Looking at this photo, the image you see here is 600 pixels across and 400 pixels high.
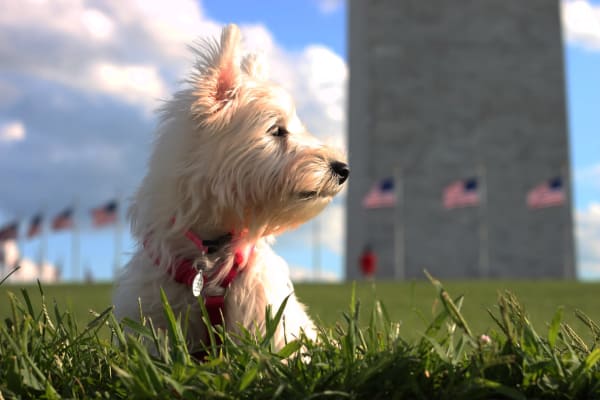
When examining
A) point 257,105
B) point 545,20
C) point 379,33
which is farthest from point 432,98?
point 257,105

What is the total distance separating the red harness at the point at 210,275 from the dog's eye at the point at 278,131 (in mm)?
639

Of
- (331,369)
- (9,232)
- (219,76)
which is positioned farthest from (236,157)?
(9,232)

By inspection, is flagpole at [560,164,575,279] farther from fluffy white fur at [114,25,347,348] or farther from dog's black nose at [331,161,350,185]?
fluffy white fur at [114,25,347,348]

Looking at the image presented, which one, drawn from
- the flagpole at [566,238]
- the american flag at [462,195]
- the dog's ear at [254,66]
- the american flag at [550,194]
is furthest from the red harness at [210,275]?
the flagpole at [566,238]

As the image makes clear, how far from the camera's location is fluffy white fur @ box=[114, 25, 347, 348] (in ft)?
12.1

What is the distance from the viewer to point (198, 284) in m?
3.53

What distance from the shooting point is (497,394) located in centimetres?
237

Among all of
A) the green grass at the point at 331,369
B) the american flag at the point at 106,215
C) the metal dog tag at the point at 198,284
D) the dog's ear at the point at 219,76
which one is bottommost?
the green grass at the point at 331,369

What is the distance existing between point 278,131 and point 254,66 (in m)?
0.56

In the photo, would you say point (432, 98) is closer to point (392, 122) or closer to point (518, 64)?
point (392, 122)

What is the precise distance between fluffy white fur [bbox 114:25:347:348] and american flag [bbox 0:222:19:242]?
47.9 m

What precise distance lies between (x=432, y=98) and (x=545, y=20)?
11535 millimetres

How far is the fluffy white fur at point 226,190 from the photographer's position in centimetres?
370

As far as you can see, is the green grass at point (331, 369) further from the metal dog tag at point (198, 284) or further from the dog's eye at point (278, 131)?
the dog's eye at point (278, 131)
